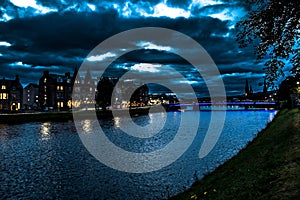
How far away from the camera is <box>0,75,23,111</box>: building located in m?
120

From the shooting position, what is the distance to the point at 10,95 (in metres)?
123

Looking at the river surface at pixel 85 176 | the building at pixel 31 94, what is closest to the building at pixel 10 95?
the building at pixel 31 94

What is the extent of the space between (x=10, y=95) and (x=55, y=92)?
22.5 meters

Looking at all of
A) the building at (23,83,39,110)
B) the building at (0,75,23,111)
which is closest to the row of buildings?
the building at (0,75,23,111)

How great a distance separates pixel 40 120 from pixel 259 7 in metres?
85.6

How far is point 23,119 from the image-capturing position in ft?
269

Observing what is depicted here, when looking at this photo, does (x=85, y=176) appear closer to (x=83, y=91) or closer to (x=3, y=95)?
(x=3, y=95)

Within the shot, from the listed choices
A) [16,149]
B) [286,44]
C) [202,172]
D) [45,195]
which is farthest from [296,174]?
[16,149]

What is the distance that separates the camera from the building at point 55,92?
137 metres

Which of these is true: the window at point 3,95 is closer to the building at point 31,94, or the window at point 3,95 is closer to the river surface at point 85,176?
the building at point 31,94

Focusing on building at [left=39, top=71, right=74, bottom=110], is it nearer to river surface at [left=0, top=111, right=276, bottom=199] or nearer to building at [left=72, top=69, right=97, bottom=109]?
building at [left=72, top=69, right=97, bottom=109]

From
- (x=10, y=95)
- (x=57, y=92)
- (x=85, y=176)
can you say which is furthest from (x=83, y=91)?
(x=85, y=176)

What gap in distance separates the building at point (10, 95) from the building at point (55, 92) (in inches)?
479

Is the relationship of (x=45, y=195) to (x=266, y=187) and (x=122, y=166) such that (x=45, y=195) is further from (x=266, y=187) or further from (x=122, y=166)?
(x=266, y=187)
